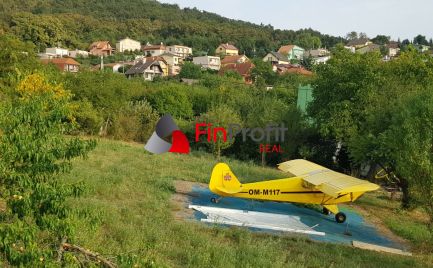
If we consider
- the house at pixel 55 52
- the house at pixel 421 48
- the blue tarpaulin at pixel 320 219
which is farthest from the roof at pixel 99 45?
the blue tarpaulin at pixel 320 219

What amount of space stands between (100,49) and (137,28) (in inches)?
1736

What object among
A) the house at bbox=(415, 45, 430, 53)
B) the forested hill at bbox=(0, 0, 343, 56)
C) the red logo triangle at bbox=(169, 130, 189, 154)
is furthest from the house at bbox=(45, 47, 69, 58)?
the house at bbox=(415, 45, 430, 53)

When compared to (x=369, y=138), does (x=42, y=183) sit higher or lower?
higher

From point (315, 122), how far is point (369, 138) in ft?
29.6

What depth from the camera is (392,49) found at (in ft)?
487

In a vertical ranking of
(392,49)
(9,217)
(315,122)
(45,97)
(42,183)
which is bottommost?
(315,122)

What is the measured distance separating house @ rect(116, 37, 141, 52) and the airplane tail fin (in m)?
117

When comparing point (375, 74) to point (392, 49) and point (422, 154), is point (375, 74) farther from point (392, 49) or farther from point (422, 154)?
point (392, 49)

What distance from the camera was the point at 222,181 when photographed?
577 inches

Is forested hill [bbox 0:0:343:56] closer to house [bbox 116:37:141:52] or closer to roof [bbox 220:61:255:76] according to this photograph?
house [bbox 116:37:141:52]

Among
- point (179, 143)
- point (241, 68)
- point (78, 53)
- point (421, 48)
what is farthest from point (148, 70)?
point (421, 48)

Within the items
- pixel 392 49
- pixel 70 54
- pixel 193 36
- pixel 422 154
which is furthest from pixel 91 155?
pixel 392 49

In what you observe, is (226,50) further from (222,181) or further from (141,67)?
(222,181)

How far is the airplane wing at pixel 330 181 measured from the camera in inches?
498
